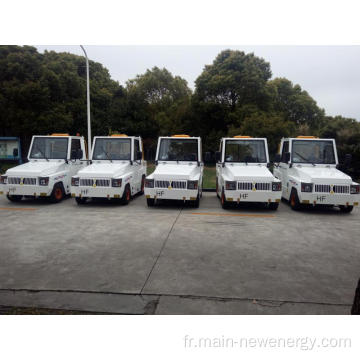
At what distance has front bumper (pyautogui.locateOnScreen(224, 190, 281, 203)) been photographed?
9.46m

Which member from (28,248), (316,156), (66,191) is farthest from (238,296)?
→ (66,191)

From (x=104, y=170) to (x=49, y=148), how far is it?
9.33 feet

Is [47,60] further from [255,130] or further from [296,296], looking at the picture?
[296,296]

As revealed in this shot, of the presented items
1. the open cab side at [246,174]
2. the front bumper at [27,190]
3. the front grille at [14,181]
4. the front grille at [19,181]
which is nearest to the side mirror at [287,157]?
the open cab side at [246,174]

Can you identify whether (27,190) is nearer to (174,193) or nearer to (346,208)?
(174,193)

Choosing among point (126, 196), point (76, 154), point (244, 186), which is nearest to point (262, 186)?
point (244, 186)

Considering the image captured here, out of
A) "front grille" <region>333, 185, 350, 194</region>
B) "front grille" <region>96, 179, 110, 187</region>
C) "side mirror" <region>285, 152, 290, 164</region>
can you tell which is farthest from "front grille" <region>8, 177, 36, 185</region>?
"front grille" <region>333, 185, 350, 194</region>

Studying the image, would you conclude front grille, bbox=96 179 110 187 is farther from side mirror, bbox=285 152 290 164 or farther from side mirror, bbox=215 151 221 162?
side mirror, bbox=285 152 290 164

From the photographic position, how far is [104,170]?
10609mm

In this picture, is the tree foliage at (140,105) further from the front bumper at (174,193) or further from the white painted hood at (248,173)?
the front bumper at (174,193)

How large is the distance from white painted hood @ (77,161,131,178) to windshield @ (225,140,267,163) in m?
3.65

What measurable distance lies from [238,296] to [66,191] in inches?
358

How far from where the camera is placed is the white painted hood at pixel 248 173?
9.45 meters

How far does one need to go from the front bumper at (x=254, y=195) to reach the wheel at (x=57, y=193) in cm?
576
